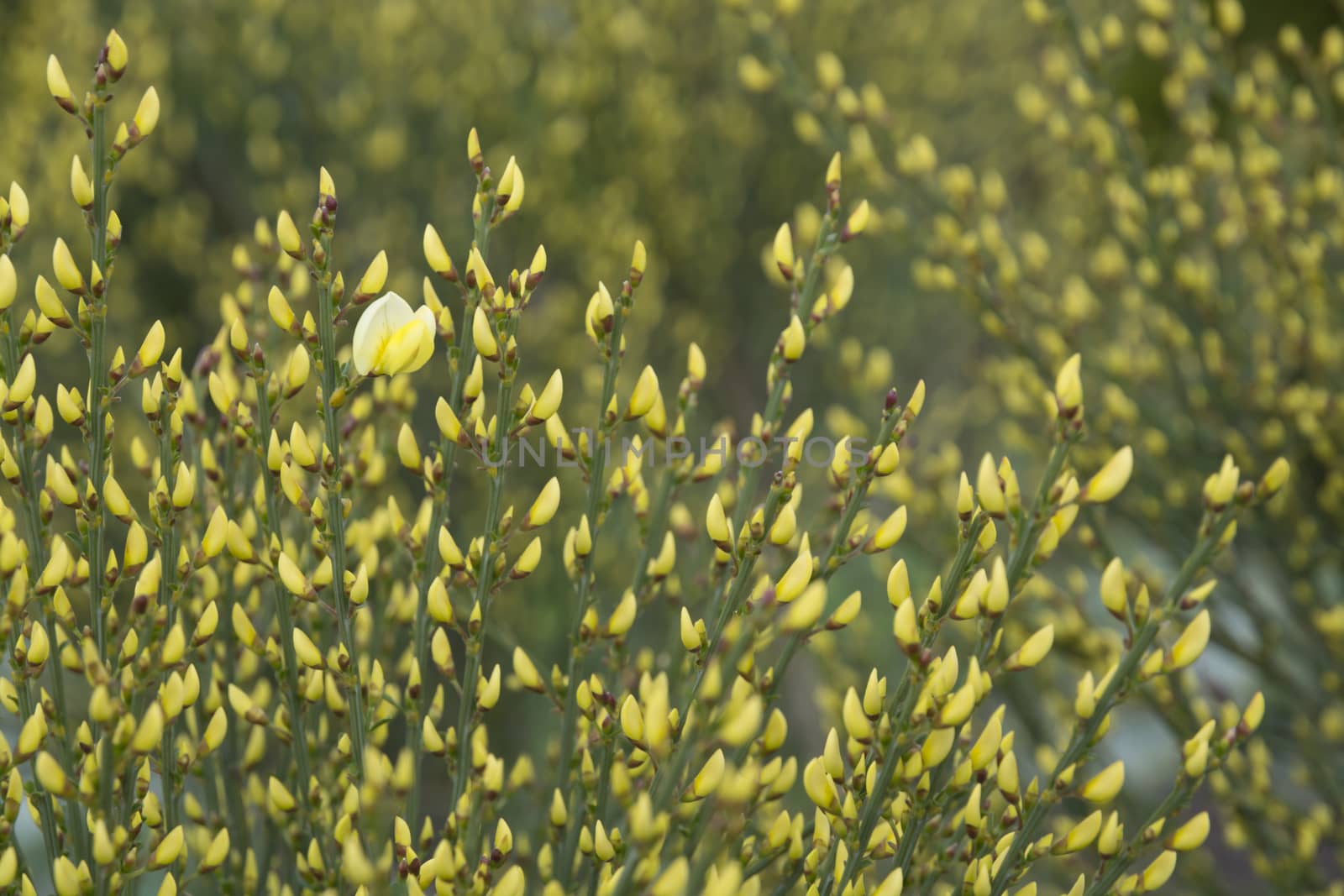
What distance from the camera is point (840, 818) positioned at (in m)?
0.82

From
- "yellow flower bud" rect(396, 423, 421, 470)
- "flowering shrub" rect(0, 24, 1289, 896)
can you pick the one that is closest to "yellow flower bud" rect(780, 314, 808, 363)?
"flowering shrub" rect(0, 24, 1289, 896)

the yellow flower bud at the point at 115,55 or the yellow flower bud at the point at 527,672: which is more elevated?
the yellow flower bud at the point at 115,55

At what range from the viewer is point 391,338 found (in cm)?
84

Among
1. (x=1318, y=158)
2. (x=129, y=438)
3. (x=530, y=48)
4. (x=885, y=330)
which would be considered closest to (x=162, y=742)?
(x=1318, y=158)

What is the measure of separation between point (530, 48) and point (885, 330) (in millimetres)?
1482

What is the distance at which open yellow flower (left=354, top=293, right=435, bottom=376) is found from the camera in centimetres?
83

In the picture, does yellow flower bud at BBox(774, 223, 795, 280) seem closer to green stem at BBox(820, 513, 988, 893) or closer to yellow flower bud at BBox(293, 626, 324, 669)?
green stem at BBox(820, 513, 988, 893)

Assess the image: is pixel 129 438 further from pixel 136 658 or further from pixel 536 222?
pixel 136 658

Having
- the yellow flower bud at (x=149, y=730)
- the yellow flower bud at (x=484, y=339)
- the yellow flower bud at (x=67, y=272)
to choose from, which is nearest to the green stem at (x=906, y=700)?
the yellow flower bud at (x=484, y=339)

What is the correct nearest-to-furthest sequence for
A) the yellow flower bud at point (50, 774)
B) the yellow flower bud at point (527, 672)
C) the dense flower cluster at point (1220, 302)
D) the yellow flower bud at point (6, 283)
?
the yellow flower bud at point (50, 774) < the yellow flower bud at point (6, 283) < the yellow flower bud at point (527, 672) < the dense flower cluster at point (1220, 302)

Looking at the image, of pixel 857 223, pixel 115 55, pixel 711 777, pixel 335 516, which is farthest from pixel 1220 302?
pixel 115 55

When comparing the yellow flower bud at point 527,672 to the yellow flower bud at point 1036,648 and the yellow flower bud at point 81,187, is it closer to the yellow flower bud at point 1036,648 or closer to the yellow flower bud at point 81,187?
the yellow flower bud at point 1036,648

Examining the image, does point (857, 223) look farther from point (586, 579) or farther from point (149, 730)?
point (149, 730)

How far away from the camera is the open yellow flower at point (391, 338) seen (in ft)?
2.73
